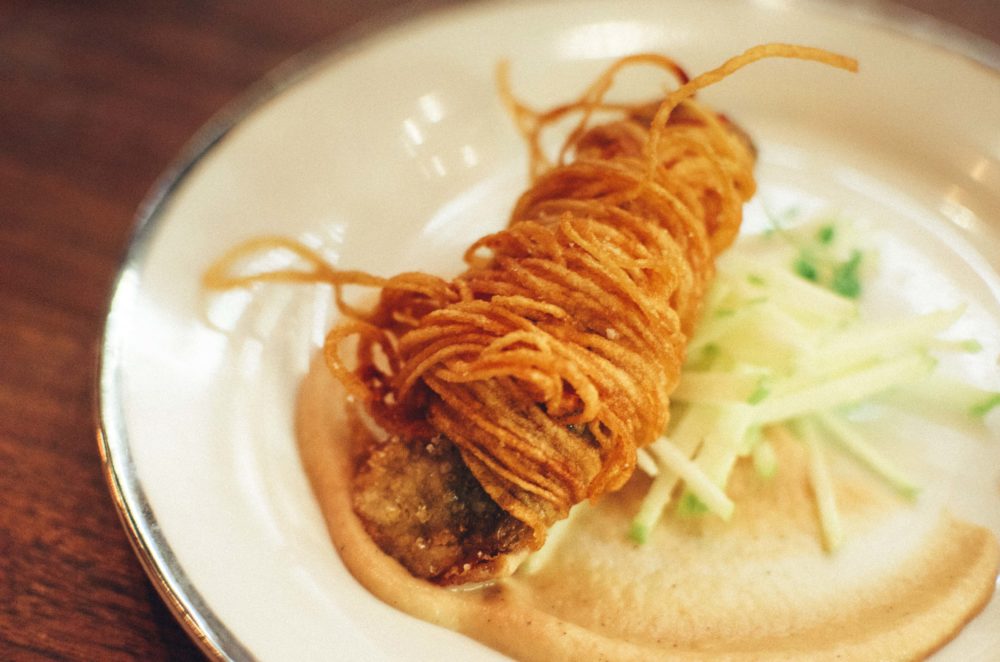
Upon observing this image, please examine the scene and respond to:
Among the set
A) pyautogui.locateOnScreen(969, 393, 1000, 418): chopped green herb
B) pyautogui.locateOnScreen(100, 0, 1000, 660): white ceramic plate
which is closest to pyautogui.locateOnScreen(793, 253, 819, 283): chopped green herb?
pyautogui.locateOnScreen(100, 0, 1000, 660): white ceramic plate

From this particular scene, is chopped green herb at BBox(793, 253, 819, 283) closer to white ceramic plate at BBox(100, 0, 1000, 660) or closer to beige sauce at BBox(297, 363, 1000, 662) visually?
white ceramic plate at BBox(100, 0, 1000, 660)

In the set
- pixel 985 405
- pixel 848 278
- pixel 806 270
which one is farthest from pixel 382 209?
pixel 985 405

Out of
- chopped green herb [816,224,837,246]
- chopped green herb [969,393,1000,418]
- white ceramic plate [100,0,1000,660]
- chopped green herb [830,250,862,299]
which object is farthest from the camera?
chopped green herb [816,224,837,246]

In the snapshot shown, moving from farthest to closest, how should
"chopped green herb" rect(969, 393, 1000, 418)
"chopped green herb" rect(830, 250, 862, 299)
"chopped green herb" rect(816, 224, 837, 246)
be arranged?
"chopped green herb" rect(816, 224, 837, 246) < "chopped green herb" rect(830, 250, 862, 299) < "chopped green herb" rect(969, 393, 1000, 418)

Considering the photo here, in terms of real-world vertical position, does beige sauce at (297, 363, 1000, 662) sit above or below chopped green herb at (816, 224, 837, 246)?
below

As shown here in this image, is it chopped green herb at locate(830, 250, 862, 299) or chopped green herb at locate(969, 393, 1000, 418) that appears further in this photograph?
chopped green herb at locate(830, 250, 862, 299)

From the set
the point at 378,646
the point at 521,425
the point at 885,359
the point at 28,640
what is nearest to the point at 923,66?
the point at 885,359

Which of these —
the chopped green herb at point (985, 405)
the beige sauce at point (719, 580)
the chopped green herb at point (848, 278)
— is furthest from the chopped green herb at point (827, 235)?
the beige sauce at point (719, 580)
